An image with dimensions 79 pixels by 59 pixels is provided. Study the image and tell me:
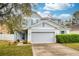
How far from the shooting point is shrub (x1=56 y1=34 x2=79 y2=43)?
5703 mm

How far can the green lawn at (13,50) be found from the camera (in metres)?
5.60

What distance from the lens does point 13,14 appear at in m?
5.69

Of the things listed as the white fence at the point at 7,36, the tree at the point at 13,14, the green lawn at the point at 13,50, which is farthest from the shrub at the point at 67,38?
the white fence at the point at 7,36

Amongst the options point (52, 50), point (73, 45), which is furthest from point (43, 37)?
point (73, 45)

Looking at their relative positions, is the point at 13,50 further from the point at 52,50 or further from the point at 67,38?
the point at 67,38

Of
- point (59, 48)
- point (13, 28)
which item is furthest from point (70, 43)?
point (13, 28)

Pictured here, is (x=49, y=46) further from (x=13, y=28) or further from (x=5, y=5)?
(x=5, y=5)

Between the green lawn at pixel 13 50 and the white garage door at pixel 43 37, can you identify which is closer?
the green lawn at pixel 13 50

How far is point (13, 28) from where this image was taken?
567 cm

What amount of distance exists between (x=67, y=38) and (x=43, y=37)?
48cm

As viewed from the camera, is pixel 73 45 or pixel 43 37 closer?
pixel 73 45

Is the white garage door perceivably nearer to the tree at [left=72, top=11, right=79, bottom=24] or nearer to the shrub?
the shrub

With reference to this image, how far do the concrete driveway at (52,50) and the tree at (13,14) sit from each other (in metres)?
0.54

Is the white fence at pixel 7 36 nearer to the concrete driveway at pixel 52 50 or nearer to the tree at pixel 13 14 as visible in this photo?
the tree at pixel 13 14
